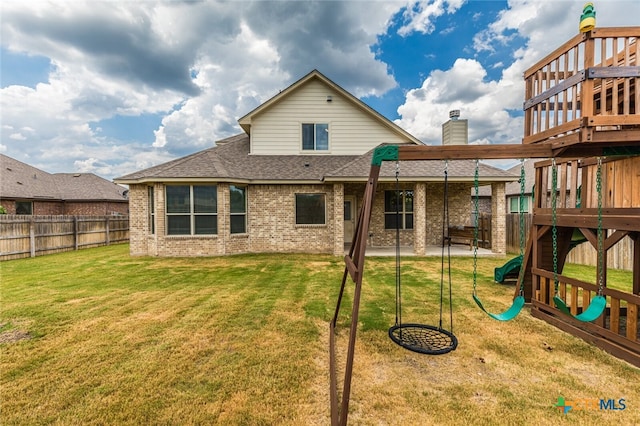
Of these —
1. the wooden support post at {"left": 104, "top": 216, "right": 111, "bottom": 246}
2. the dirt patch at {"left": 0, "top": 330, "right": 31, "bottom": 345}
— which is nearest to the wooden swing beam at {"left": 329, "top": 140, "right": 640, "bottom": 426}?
the dirt patch at {"left": 0, "top": 330, "right": 31, "bottom": 345}

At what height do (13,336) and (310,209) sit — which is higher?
(310,209)

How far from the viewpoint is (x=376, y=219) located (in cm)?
1241

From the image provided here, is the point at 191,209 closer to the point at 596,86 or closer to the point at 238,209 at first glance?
the point at 238,209

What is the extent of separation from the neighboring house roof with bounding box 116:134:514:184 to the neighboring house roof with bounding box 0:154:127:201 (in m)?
12.7

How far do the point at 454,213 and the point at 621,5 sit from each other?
808 centimetres

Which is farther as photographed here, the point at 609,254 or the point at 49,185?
the point at 49,185

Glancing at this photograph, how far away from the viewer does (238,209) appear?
1135 cm

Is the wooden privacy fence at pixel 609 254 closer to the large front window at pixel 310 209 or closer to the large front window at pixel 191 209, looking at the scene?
Answer: the large front window at pixel 310 209

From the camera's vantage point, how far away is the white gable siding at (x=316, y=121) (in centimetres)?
1291

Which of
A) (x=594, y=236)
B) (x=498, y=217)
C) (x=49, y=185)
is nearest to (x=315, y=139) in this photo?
(x=498, y=217)

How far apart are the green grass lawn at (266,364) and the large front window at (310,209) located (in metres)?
5.49

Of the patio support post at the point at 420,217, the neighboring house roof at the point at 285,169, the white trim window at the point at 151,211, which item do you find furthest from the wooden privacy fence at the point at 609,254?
the white trim window at the point at 151,211

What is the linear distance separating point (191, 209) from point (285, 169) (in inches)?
163

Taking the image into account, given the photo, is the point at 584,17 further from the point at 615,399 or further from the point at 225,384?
the point at 225,384
